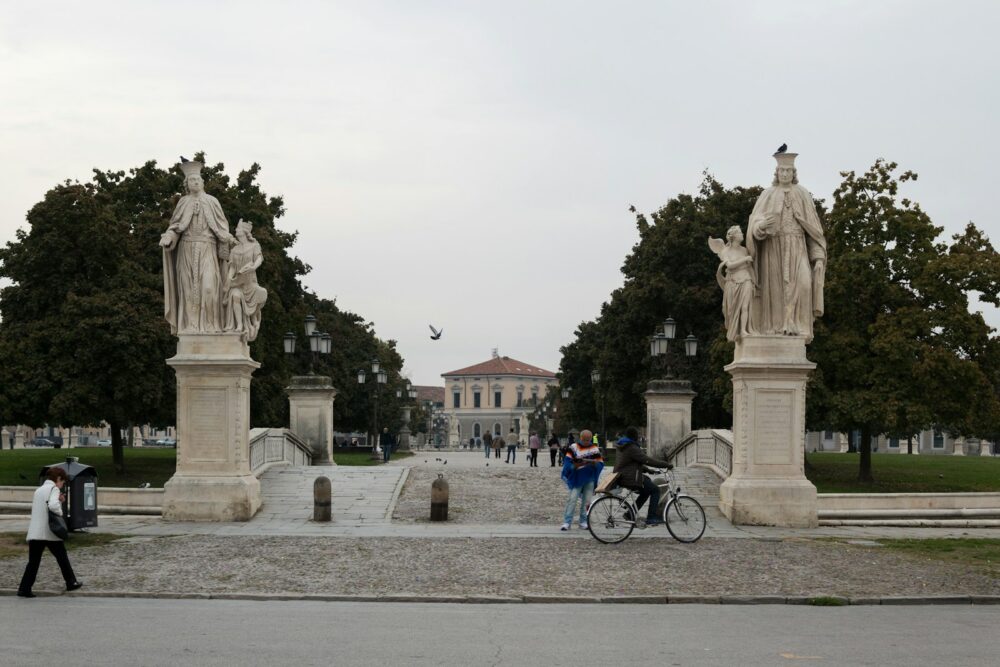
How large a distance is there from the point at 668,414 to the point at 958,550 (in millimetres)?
15223

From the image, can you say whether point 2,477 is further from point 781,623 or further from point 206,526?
point 781,623

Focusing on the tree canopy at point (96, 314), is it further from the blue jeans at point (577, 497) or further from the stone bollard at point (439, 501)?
the blue jeans at point (577, 497)

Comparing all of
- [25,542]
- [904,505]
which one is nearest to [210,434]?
[25,542]

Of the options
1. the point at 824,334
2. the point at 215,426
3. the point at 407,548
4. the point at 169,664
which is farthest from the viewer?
the point at 824,334

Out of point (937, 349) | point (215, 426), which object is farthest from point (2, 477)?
point (937, 349)

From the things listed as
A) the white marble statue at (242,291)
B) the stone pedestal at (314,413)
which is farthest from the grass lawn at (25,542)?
the stone pedestal at (314,413)

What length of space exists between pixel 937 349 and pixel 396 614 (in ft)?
79.0

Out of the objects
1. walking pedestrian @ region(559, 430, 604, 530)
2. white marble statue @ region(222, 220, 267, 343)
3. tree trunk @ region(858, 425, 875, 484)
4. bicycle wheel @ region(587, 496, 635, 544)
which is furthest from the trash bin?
tree trunk @ region(858, 425, 875, 484)

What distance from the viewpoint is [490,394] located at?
602 feet

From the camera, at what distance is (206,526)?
19.6 meters

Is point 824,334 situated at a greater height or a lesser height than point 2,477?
greater

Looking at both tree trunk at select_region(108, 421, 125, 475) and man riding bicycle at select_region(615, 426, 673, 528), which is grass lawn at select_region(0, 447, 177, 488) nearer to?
tree trunk at select_region(108, 421, 125, 475)

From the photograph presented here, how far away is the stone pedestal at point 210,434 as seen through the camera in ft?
66.9

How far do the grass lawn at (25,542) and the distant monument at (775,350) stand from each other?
10.5 m
